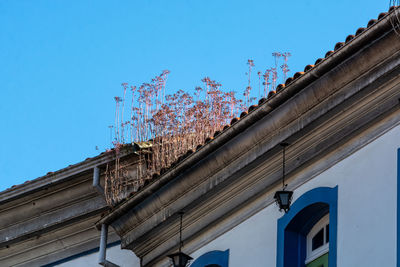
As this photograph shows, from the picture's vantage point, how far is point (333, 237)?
15.9m

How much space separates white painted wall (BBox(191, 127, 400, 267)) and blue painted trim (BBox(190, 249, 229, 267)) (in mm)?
884

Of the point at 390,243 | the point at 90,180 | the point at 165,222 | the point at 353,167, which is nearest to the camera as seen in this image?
the point at 390,243

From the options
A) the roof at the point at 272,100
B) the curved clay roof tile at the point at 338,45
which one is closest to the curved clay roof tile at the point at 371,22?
the roof at the point at 272,100

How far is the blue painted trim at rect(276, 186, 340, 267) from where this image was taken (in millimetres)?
16531

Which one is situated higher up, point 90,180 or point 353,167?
point 90,180

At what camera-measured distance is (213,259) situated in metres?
18.0

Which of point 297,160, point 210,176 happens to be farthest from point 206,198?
point 297,160

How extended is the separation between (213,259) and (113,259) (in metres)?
2.76

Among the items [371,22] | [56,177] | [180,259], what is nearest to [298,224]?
[180,259]

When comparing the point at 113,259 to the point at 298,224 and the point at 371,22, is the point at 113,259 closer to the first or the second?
the point at 298,224

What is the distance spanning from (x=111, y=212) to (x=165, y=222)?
994 mm

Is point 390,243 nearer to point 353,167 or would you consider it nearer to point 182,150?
point 353,167

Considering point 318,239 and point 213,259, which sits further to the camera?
point 213,259

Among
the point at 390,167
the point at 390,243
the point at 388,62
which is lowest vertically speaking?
the point at 390,243
